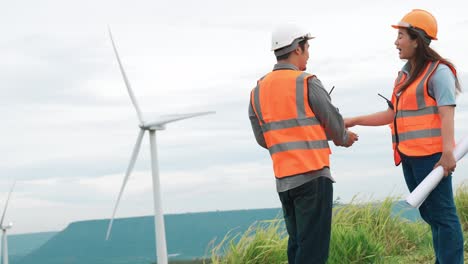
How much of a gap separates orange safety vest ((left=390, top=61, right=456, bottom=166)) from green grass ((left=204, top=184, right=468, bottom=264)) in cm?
291

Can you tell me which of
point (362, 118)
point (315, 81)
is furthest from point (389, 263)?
point (315, 81)

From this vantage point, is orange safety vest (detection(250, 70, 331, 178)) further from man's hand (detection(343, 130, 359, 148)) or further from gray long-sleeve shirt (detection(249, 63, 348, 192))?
man's hand (detection(343, 130, 359, 148))

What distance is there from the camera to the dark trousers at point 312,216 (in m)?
4.81

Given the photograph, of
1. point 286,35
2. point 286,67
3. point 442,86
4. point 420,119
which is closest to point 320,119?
point 286,67

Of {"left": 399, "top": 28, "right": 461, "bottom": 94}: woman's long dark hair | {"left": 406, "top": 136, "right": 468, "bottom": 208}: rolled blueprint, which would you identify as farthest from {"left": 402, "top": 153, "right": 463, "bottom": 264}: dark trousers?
{"left": 399, "top": 28, "right": 461, "bottom": 94}: woman's long dark hair

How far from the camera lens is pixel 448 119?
4945 millimetres

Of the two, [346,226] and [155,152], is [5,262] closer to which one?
[155,152]

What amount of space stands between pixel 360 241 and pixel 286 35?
3.69 meters

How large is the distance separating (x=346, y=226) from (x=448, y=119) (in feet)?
13.6

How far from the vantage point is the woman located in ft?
16.4

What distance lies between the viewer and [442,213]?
515 cm

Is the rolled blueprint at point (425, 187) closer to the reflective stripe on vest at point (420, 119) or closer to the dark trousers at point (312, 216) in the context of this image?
the reflective stripe on vest at point (420, 119)

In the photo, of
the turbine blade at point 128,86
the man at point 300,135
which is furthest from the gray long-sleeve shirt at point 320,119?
the turbine blade at point 128,86

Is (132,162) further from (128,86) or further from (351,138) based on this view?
(351,138)
